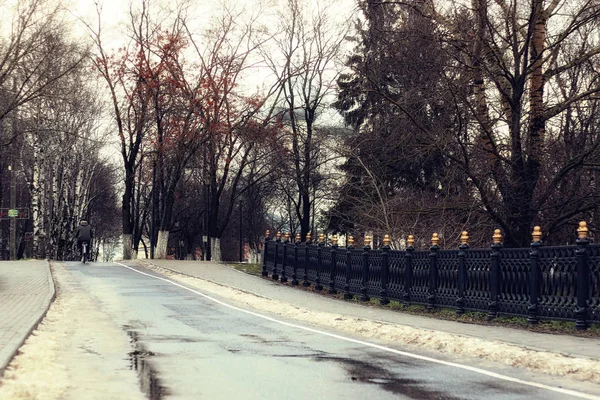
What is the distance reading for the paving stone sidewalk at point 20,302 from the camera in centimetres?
1094

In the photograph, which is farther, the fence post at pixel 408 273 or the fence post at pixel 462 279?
the fence post at pixel 408 273

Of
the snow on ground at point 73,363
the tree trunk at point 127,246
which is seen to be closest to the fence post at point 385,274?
the snow on ground at point 73,363

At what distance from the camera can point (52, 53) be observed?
31.7 metres

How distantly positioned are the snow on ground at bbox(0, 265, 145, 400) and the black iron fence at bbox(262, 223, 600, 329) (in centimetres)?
675

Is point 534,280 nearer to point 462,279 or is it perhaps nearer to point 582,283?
point 582,283

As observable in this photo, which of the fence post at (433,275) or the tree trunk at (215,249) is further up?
the tree trunk at (215,249)

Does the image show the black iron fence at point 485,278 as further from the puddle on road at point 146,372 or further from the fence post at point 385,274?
the puddle on road at point 146,372

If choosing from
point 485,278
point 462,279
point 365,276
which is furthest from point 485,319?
point 365,276

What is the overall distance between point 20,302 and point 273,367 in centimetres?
998

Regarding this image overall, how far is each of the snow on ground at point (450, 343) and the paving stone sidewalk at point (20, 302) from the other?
496cm

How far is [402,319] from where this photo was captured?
53.1 ft

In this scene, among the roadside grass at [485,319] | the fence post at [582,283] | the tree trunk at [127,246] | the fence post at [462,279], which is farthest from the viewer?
the tree trunk at [127,246]

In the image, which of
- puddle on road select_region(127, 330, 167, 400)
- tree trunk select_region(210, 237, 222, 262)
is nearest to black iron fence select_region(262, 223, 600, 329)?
Answer: puddle on road select_region(127, 330, 167, 400)

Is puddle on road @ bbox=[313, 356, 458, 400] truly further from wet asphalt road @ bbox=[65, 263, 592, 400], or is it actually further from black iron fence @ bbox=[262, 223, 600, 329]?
black iron fence @ bbox=[262, 223, 600, 329]
